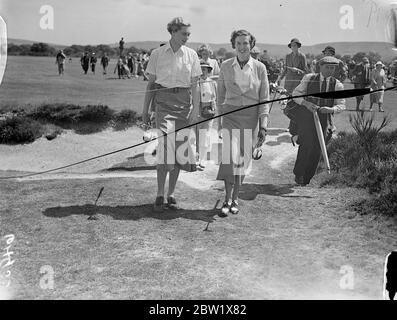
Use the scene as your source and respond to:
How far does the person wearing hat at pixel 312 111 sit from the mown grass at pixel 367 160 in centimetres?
23

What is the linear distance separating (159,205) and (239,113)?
1.22 metres

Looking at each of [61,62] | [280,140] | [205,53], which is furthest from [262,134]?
[61,62]

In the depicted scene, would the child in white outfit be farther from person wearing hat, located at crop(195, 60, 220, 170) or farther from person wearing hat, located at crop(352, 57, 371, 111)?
person wearing hat, located at crop(352, 57, 371, 111)

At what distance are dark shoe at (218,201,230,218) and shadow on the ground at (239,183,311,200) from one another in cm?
41

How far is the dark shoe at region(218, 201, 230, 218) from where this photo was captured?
492cm

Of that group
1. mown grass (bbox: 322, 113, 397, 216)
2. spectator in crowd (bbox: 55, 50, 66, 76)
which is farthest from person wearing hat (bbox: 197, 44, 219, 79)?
spectator in crowd (bbox: 55, 50, 66, 76)

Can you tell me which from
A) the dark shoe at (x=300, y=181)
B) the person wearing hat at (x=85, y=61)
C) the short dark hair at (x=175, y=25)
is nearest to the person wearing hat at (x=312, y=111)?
the dark shoe at (x=300, y=181)

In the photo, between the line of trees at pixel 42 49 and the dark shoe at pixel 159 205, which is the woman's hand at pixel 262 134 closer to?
the dark shoe at pixel 159 205

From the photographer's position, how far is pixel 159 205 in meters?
5.07

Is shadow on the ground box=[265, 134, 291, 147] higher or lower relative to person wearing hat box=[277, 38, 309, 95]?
lower

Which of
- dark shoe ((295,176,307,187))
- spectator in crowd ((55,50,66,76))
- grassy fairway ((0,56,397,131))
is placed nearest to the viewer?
dark shoe ((295,176,307,187))

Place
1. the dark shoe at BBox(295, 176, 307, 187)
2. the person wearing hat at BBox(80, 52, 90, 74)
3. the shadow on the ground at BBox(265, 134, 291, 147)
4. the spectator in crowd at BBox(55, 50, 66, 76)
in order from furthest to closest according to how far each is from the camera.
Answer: the person wearing hat at BBox(80, 52, 90, 74) → the spectator in crowd at BBox(55, 50, 66, 76) → the shadow on the ground at BBox(265, 134, 291, 147) → the dark shoe at BBox(295, 176, 307, 187)

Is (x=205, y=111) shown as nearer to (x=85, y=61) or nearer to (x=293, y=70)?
(x=293, y=70)

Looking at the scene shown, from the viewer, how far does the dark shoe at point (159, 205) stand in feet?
16.5
